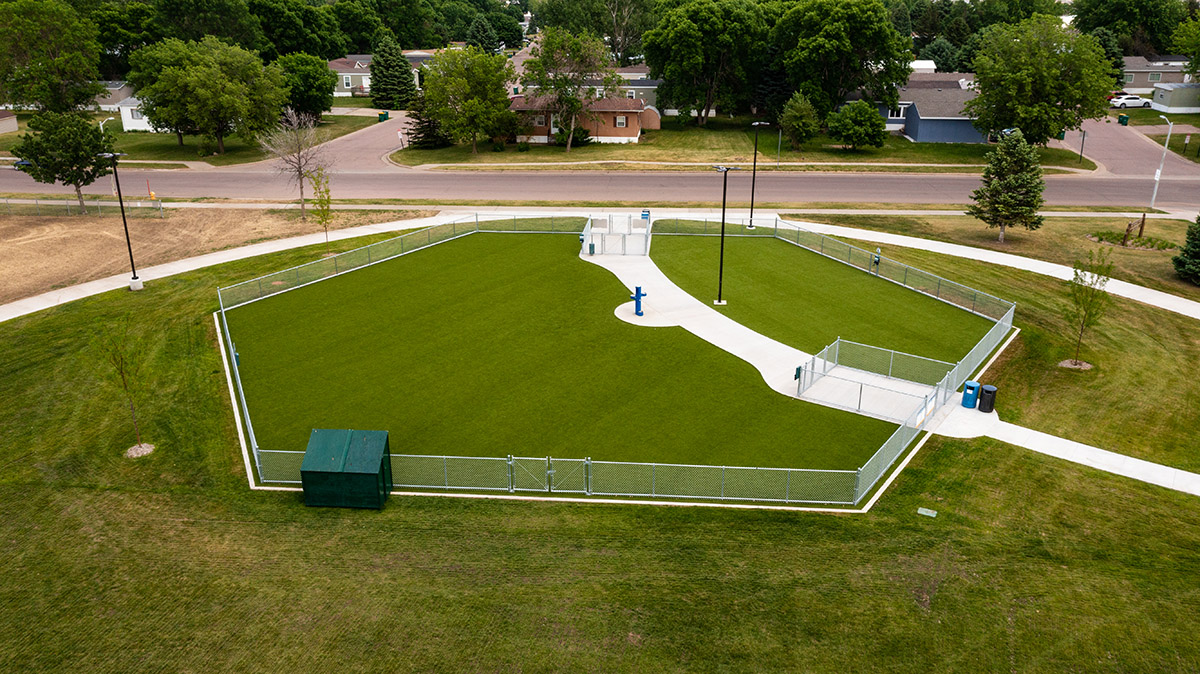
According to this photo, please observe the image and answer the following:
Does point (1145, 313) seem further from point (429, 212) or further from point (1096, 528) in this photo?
point (429, 212)

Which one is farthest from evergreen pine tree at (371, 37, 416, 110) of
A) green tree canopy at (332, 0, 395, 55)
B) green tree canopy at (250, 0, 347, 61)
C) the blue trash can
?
the blue trash can

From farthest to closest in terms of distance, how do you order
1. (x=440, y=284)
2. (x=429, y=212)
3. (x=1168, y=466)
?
(x=429, y=212), (x=440, y=284), (x=1168, y=466)

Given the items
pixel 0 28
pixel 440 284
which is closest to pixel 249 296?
pixel 440 284

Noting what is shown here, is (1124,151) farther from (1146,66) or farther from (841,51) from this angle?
(1146,66)

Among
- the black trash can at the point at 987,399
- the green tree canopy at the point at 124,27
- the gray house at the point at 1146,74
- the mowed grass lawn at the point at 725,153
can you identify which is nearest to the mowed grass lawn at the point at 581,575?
the black trash can at the point at 987,399

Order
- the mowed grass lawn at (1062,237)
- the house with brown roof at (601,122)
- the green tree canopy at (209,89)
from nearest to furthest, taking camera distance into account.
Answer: the mowed grass lawn at (1062,237)
the green tree canopy at (209,89)
the house with brown roof at (601,122)

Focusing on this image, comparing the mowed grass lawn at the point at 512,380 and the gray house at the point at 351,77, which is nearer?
the mowed grass lawn at the point at 512,380

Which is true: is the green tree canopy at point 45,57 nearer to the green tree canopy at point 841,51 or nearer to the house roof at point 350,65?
the house roof at point 350,65
